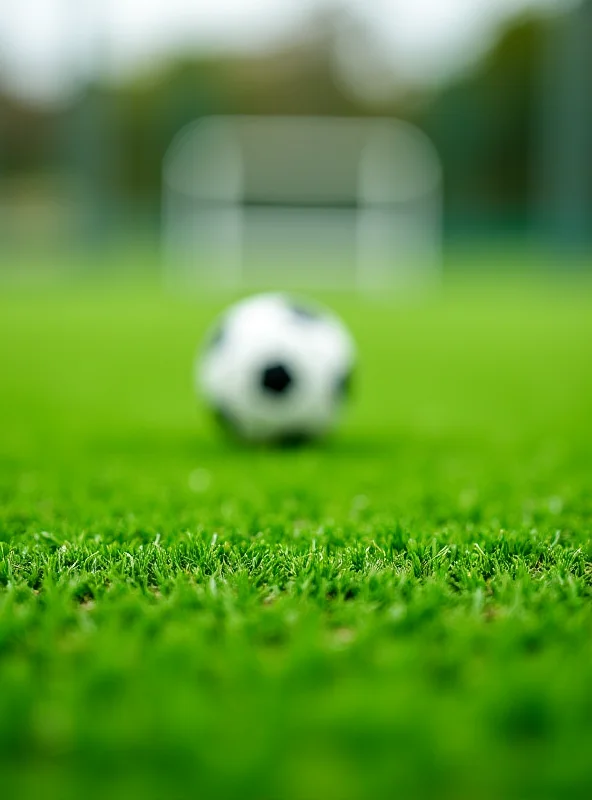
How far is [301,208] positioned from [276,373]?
17.2m

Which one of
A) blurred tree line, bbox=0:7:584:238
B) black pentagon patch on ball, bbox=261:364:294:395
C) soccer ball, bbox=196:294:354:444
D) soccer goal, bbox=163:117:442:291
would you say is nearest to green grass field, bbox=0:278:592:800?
soccer ball, bbox=196:294:354:444

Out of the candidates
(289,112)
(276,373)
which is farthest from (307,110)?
(276,373)

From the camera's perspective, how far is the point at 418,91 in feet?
102

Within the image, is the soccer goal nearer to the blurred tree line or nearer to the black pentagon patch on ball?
the blurred tree line

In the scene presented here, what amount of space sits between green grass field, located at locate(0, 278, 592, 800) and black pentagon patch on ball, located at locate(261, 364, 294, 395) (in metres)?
0.29

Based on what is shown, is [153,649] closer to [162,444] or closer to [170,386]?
[162,444]

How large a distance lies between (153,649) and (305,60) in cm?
3415

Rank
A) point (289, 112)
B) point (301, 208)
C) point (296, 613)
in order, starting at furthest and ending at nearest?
1. point (289, 112)
2. point (301, 208)
3. point (296, 613)

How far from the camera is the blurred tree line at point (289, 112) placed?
77.4 feet

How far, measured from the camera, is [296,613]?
2.30 meters

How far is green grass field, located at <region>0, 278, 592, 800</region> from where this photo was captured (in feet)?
5.46

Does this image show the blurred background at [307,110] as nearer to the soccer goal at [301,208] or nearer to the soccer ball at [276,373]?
the soccer goal at [301,208]

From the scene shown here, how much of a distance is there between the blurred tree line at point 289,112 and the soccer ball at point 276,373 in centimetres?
1735

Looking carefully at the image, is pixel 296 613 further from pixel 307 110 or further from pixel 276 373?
pixel 307 110
